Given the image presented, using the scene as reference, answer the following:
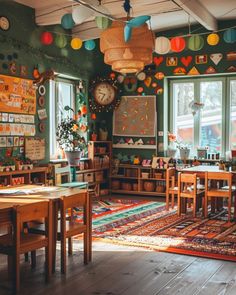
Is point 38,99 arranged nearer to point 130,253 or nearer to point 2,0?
Answer: point 2,0

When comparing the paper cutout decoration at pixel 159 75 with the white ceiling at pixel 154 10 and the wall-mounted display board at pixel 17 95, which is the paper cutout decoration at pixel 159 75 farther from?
the wall-mounted display board at pixel 17 95

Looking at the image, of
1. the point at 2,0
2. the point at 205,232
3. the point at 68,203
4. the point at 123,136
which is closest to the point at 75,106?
the point at 123,136

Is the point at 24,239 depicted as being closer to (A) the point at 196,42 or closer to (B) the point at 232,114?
(A) the point at 196,42

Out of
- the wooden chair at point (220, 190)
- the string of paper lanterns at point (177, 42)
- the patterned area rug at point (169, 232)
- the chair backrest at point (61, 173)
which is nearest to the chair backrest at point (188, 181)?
the wooden chair at point (220, 190)

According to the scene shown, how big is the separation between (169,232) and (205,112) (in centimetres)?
428

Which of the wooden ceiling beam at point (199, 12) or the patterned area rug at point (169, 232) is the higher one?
the wooden ceiling beam at point (199, 12)

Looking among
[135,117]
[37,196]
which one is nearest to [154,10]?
[135,117]

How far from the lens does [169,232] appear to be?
19.4ft

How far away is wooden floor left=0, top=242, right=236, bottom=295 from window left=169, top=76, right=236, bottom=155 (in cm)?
499

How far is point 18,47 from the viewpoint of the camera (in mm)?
7258

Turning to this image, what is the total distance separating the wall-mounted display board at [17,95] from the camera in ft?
22.7

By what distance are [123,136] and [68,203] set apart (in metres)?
5.89

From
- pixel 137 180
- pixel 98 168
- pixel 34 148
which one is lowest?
pixel 137 180

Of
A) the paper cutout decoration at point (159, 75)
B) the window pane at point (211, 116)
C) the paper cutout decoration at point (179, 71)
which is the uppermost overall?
the paper cutout decoration at point (179, 71)
